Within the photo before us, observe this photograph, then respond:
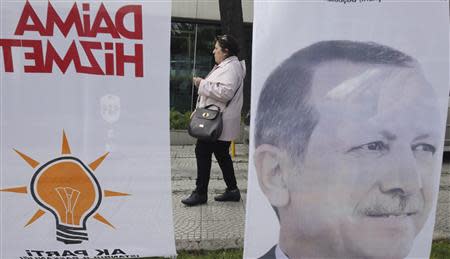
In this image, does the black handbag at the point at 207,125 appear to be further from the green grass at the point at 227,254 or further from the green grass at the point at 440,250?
the green grass at the point at 440,250

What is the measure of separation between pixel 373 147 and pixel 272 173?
57cm

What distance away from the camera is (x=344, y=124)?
8.54ft

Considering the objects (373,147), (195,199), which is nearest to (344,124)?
(373,147)

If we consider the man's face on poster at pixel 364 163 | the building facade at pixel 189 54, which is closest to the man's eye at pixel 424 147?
the man's face on poster at pixel 364 163

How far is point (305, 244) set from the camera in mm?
2697

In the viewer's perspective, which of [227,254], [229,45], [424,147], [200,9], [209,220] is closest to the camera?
[424,147]

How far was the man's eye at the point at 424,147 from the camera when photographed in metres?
2.69

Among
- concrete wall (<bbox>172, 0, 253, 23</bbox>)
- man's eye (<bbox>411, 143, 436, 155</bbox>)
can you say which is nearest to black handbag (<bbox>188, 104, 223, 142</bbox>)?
man's eye (<bbox>411, 143, 436, 155</bbox>)

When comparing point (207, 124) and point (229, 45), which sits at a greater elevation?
point (229, 45)

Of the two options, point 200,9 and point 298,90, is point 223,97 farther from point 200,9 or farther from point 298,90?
point 200,9

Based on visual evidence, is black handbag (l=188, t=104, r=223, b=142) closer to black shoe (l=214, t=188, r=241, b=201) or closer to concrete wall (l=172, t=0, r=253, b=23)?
black shoe (l=214, t=188, r=241, b=201)

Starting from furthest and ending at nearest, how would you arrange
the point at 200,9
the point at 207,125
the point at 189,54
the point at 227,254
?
the point at 189,54 < the point at 200,9 < the point at 207,125 < the point at 227,254

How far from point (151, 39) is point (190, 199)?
7.80 ft

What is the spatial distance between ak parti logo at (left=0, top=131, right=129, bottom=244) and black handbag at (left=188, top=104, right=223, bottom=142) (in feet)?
4.46
